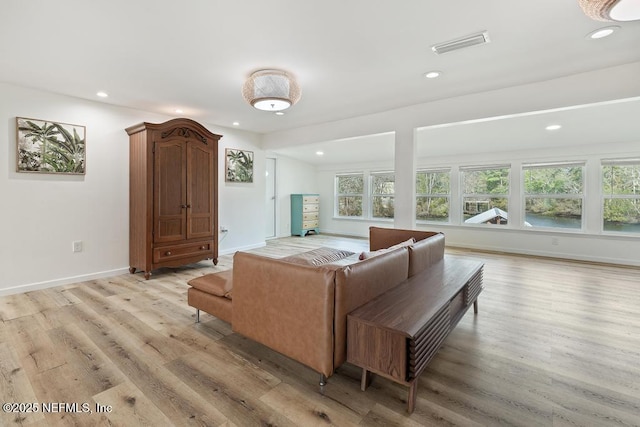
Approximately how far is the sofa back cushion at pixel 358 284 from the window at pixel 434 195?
17.4ft

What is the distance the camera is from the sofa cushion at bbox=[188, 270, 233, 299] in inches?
93.7

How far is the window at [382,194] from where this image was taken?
8.02 metres

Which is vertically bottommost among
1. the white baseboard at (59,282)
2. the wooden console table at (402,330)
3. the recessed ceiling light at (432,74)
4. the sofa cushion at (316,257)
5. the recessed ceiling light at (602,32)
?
the white baseboard at (59,282)

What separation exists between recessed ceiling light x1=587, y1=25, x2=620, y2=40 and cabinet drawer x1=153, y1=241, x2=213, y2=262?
4.82m

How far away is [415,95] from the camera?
3.66 meters

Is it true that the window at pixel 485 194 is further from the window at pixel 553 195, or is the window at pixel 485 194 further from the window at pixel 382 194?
the window at pixel 382 194

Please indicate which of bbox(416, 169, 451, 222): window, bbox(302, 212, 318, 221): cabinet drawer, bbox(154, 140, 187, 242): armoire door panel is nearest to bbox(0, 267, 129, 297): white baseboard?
bbox(154, 140, 187, 242): armoire door panel

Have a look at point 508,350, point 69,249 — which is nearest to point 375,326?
point 508,350

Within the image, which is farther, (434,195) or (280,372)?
(434,195)

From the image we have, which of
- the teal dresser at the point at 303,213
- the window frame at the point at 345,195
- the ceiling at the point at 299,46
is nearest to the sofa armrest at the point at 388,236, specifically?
the ceiling at the point at 299,46

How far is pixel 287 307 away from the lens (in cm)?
184

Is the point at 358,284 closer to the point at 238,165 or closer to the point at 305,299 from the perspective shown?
the point at 305,299

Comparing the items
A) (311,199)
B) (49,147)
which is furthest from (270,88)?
(311,199)

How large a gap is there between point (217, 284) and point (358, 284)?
128 cm
